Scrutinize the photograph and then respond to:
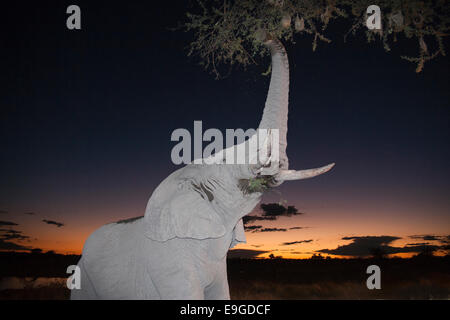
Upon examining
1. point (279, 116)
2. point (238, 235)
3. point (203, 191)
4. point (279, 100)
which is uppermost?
point (279, 100)

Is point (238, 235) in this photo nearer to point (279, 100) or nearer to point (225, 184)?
point (225, 184)

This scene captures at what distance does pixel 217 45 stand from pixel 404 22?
209 cm

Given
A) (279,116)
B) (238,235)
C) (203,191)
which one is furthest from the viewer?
(238,235)

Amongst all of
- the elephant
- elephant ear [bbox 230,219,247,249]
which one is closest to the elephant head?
the elephant

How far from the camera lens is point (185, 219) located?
3986mm

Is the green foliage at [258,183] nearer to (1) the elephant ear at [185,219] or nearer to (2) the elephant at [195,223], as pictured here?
(2) the elephant at [195,223]

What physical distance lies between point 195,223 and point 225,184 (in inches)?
21.9

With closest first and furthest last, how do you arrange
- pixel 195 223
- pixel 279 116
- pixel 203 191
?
pixel 279 116 < pixel 195 223 < pixel 203 191

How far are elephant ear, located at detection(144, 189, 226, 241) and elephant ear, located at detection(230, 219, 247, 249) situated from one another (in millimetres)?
762

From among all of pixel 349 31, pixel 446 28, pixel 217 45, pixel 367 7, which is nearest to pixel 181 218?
pixel 217 45

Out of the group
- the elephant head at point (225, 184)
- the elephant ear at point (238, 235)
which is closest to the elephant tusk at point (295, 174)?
the elephant head at point (225, 184)

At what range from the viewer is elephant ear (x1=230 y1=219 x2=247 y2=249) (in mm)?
4812

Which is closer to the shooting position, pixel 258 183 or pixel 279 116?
pixel 279 116

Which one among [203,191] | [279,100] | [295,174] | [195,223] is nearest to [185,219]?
[195,223]
